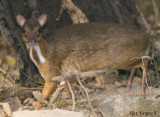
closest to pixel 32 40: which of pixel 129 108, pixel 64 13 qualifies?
A: pixel 64 13

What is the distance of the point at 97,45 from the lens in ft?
16.8

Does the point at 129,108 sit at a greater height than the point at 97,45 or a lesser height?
lesser

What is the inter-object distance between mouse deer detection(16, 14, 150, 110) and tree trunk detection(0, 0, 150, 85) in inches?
16.8

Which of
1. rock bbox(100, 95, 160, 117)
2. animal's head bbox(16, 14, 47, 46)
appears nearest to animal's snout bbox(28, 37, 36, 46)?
animal's head bbox(16, 14, 47, 46)

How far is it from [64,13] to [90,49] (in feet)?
3.44

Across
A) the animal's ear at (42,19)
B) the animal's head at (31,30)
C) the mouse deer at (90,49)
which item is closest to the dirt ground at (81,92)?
the mouse deer at (90,49)

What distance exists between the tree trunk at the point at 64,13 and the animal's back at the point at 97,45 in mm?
480

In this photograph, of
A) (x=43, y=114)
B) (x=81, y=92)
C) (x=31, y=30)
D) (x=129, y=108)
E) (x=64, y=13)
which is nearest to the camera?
(x=43, y=114)

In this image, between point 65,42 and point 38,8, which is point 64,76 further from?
point 38,8

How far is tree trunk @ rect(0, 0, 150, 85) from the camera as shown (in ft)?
17.6

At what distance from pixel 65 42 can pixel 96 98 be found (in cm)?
105

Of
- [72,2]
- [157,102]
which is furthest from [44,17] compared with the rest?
[157,102]

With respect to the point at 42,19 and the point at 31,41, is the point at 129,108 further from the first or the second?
the point at 42,19

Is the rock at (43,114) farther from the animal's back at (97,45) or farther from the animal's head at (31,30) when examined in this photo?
the animal's back at (97,45)
